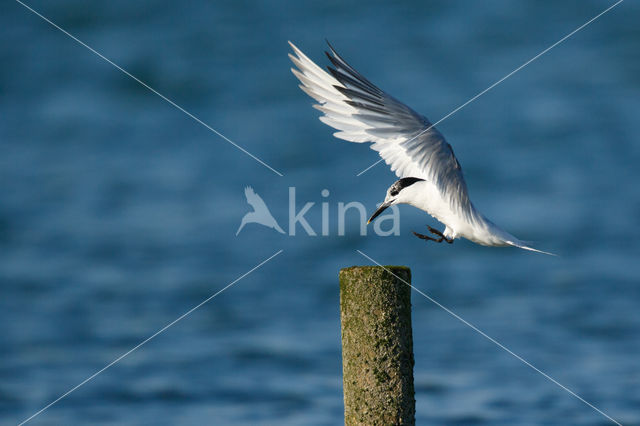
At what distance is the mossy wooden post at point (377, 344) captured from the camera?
421cm

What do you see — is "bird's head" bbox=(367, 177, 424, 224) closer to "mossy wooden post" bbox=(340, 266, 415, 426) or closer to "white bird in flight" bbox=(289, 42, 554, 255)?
"white bird in flight" bbox=(289, 42, 554, 255)

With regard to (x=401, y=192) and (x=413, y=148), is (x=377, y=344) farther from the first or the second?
(x=413, y=148)

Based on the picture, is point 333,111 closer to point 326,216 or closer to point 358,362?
point 358,362

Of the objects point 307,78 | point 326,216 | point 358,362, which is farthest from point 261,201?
point 358,362

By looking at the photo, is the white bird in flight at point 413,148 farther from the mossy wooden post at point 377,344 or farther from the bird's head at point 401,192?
the mossy wooden post at point 377,344

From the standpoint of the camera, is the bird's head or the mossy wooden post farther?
the bird's head

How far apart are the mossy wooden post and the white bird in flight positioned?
47.8 inches

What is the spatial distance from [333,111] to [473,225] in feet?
4.23

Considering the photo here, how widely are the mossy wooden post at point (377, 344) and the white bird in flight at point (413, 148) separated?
1213mm

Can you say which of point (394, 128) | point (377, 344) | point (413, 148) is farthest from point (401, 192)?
point (377, 344)

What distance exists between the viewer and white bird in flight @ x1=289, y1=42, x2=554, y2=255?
17.6 ft

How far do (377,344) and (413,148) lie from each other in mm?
1731

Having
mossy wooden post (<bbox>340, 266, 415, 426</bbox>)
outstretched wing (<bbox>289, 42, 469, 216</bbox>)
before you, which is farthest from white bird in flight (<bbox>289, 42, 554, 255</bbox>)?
mossy wooden post (<bbox>340, 266, 415, 426</bbox>)

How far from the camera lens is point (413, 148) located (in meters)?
5.46
